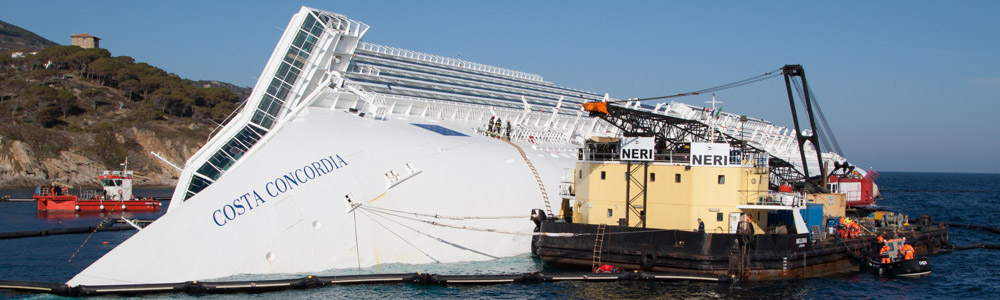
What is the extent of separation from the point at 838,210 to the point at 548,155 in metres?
15.6

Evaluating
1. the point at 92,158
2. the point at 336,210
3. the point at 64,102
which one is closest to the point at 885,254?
the point at 336,210

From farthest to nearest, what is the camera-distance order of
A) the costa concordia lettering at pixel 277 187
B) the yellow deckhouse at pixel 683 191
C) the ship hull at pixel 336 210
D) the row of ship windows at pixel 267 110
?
the row of ship windows at pixel 267 110, the yellow deckhouse at pixel 683 191, the costa concordia lettering at pixel 277 187, the ship hull at pixel 336 210

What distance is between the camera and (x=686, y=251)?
1154 inches

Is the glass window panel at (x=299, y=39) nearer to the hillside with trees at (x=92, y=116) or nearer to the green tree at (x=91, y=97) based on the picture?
the hillside with trees at (x=92, y=116)

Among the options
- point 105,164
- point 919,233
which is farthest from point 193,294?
point 105,164

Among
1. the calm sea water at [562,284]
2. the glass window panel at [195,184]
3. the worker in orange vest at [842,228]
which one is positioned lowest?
the calm sea water at [562,284]

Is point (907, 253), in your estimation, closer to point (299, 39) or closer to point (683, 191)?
point (683, 191)

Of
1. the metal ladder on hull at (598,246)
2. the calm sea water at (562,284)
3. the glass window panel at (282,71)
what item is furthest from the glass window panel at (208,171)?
the metal ladder on hull at (598,246)

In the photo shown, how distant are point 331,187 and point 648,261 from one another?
1192 cm

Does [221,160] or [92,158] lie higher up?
[92,158]

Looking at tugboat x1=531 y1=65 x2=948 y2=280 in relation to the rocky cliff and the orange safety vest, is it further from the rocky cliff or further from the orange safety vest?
the rocky cliff

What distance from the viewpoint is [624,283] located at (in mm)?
28250

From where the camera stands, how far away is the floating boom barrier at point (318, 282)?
23.7m

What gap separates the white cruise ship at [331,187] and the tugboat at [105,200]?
2700cm
